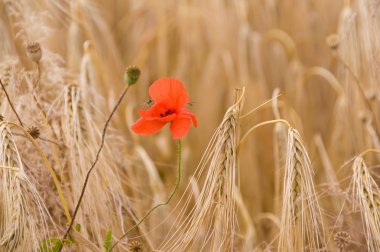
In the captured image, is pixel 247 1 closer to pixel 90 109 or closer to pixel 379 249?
pixel 90 109

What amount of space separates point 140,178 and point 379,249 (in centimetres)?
82

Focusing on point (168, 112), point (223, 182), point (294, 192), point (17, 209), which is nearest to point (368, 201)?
point (294, 192)

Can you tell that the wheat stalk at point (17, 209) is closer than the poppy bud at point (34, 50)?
Yes

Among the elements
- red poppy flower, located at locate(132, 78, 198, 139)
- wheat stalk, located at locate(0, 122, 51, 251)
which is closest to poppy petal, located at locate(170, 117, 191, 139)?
red poppy flower, located at locate(132, 78, 198, 139)

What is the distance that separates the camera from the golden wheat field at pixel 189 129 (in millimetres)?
→ 1069

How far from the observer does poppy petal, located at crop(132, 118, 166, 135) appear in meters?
1.04

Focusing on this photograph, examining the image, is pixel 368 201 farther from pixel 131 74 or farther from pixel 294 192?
pixel 131 74

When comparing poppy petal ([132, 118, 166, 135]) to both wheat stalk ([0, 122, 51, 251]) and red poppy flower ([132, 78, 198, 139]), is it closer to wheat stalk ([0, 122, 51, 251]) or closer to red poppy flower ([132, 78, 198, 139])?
red poppy flower ([132, 78, 198, 139])

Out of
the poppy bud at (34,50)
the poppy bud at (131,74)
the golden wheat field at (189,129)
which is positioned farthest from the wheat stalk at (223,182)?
the poppy bud at (34,50)

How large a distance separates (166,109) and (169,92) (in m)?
0.03

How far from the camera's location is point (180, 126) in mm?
1037

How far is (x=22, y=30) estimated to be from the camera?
4.83 feet

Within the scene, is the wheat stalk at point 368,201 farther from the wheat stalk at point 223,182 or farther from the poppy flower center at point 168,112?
the poppy flower center at point 168,112

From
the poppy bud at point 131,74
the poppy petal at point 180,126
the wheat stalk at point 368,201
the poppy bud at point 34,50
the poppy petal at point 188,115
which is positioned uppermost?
the poppy bud at point 34,50
